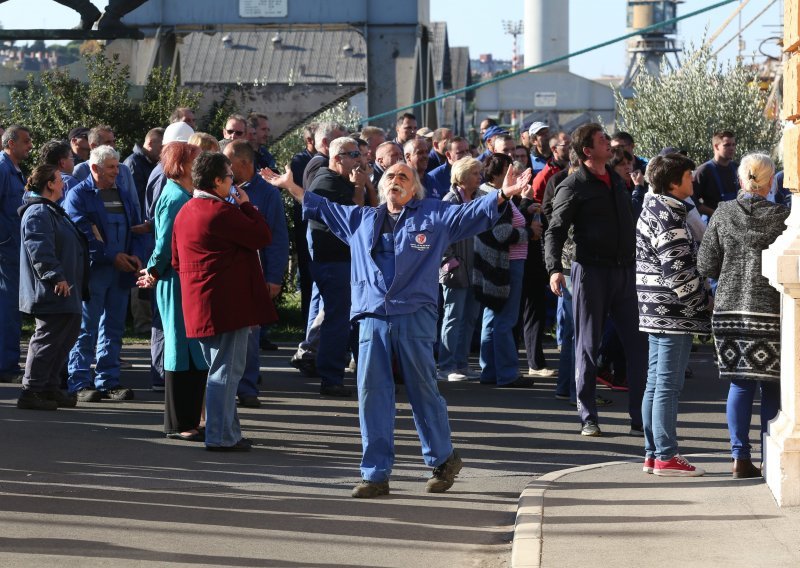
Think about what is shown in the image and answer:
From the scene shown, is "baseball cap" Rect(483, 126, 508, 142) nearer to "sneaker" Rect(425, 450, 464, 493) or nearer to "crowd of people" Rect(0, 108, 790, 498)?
"crowd of people" Rect(0, 108, 790, 498)

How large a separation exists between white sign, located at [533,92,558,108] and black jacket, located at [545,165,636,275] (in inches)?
2269

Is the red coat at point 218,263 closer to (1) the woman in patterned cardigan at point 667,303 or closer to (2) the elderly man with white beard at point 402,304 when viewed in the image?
(2) the elderly man with white beard at point 402,304

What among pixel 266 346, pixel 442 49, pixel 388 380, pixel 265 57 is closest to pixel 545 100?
pixel 442 49

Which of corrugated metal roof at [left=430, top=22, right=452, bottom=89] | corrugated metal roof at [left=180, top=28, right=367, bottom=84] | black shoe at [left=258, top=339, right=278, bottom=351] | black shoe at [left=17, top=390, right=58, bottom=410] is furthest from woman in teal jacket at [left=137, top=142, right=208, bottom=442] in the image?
corrugated metal roof at [left=430, top=22, right=452, bottom=89]

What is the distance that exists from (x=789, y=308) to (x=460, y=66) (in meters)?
93.4

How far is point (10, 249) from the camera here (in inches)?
468

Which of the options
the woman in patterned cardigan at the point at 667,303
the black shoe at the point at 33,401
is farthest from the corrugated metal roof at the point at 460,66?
the woman in patterned cardigan at the point at 667,303

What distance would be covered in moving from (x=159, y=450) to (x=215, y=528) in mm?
2113

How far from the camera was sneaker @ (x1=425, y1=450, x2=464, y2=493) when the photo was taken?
7.86 metres

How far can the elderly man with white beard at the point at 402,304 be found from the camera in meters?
7.70

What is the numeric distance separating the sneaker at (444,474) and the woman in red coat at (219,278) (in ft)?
5.42

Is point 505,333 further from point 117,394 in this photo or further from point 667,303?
point 667,303

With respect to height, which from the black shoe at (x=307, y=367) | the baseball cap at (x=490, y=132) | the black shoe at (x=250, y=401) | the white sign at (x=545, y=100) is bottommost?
the black shoe at (x=250, y=401)

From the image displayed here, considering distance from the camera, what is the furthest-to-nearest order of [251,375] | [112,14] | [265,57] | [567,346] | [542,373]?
[265,57] < [542,373] < [112,14] < [567,346] < [251,375]
